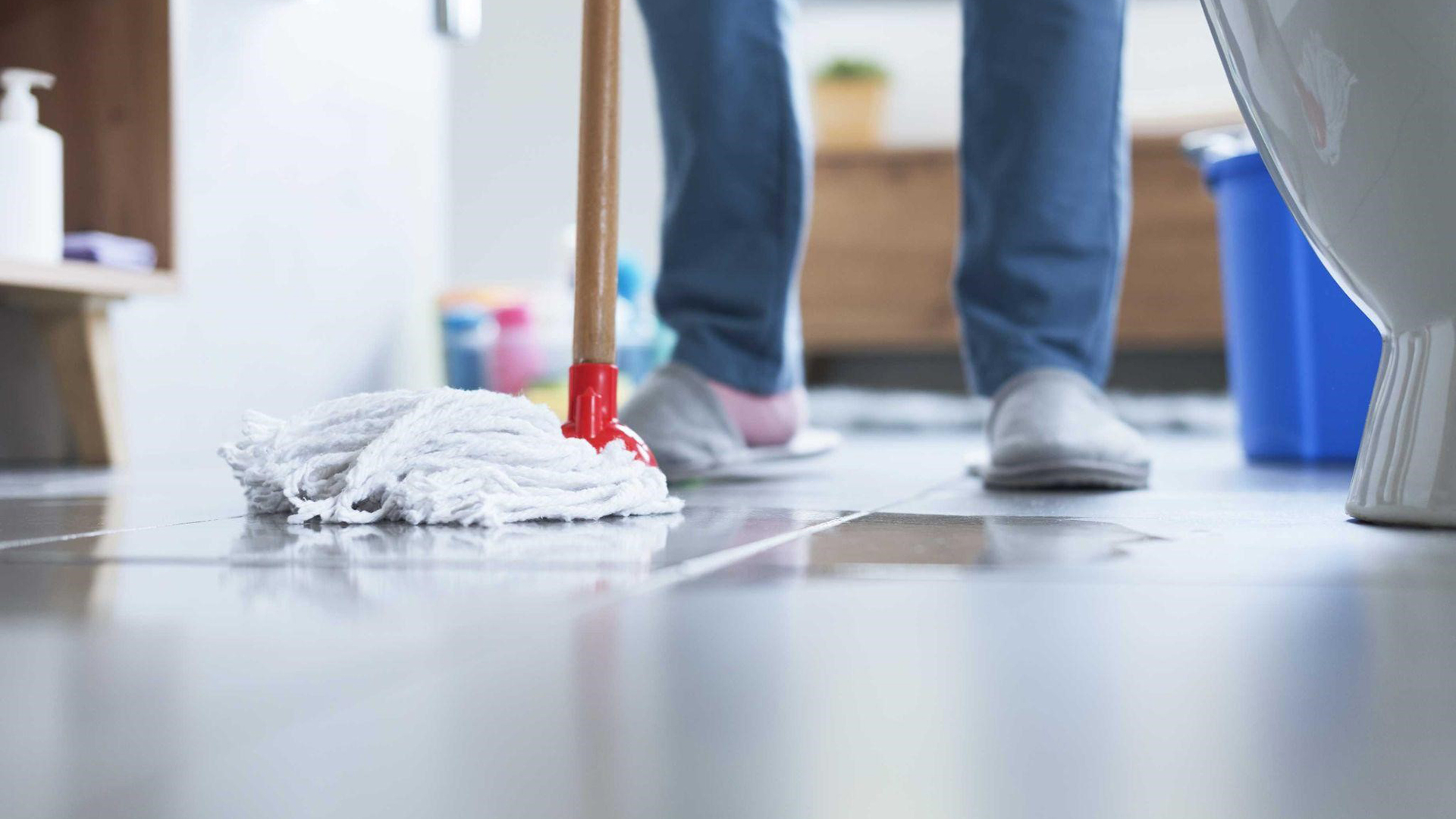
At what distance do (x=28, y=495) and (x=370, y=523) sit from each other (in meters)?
0.43

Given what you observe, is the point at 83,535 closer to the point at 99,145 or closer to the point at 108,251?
the point at 108,251

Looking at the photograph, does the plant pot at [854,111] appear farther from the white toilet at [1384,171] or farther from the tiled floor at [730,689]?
the tiled floor at [730,689]

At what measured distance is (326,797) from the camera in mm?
301

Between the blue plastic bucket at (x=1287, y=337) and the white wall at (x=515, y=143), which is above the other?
the white wall at (x=515, y=143)

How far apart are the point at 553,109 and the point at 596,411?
3.34 metres

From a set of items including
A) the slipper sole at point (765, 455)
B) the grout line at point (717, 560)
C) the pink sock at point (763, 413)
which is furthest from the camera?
the pink sock at point (763, 413)

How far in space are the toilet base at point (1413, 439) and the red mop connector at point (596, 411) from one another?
16.1 inches

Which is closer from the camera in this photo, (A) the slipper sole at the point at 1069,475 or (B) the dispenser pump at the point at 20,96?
(A) the slipper sole at the point at 1069,475

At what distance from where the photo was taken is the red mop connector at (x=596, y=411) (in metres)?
0.81

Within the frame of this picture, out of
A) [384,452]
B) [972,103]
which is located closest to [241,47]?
[972,103]

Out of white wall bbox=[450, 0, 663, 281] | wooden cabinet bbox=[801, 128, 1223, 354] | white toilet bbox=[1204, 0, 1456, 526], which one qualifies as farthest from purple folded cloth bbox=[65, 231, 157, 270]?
white wall bbox=[450, 0, 663, 281]

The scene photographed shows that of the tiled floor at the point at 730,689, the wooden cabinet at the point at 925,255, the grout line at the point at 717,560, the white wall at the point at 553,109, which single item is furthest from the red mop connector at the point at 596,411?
the white wall at the point at 553,109

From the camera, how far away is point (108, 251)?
56.7 inches

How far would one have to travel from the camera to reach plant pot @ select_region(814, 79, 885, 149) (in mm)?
3680
